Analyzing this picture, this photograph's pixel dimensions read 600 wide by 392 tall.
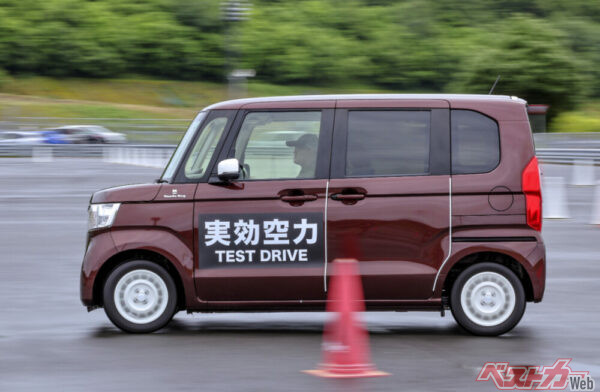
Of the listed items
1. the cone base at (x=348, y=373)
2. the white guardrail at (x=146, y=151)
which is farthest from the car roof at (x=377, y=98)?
the white guardrail at (x=146, y=151)

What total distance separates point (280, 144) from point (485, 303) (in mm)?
2051

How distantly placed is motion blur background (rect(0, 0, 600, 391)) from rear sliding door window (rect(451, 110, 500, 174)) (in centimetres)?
49

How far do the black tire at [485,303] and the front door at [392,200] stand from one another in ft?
0.77

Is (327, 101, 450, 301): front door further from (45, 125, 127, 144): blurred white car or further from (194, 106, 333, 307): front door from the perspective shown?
(45, 125, 127, 144): blurred white car

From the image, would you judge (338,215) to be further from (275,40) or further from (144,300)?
(275,40)

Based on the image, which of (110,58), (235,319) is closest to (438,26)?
(110,58)

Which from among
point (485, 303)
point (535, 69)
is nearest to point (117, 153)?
point (535, 69)

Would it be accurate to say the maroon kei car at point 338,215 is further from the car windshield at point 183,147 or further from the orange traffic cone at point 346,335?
the orange traffic cone at point 346,335

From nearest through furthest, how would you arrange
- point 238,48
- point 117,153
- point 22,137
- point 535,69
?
point 117,153 < point 22,137 < point 535,69 < point 238,48

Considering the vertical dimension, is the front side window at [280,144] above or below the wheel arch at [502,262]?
above

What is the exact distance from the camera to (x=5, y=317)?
9617mm

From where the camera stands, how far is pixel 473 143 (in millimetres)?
8664

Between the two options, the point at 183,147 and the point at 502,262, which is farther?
the point at 183,147

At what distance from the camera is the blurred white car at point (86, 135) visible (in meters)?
64.0
